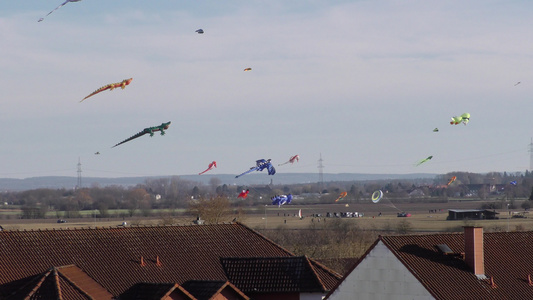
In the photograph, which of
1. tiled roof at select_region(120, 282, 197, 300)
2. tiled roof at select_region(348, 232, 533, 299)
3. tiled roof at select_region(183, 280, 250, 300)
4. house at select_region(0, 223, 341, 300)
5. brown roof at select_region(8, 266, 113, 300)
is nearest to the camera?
brown roof at select_region(8, 266, 113, 300)

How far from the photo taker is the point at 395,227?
117312 millimetres

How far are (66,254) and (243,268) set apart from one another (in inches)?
285

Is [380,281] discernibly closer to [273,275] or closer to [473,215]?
[273,275]

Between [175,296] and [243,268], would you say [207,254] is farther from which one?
[175,296]

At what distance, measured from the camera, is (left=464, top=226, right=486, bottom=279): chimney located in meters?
38.0

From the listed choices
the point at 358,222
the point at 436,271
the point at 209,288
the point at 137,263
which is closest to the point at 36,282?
the point at 209,288

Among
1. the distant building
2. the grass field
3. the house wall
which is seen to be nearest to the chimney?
the house wall

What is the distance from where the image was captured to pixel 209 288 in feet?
127

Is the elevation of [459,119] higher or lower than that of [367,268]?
higher

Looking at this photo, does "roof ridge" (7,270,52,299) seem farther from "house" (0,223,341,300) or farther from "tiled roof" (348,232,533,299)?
"tiled roof" (348,232,533,299)

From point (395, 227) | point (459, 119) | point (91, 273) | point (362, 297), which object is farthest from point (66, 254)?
point (395, 227)

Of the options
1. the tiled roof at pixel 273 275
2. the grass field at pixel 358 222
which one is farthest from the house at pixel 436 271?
the grass field at pixel 358 222

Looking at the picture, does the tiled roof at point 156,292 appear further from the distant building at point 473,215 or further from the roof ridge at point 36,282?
the distant building at point 473,215

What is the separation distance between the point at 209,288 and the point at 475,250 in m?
9.80
